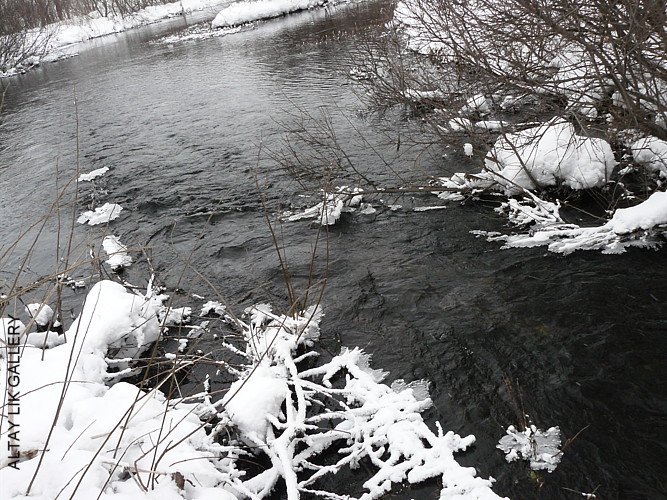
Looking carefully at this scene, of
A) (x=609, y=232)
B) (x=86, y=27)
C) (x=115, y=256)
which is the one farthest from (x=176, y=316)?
(x=86, y=27)

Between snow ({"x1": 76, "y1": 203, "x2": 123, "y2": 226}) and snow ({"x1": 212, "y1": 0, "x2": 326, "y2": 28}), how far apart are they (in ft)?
80.9

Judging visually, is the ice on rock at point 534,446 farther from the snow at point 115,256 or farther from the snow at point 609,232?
the snow at point 115,256

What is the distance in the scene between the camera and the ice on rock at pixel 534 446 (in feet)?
10.5

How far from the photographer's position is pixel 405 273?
5445 millimetres

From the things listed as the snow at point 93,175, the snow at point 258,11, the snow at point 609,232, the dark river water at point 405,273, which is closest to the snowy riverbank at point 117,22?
the snow at point 258,11

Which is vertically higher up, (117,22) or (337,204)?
(117,22)

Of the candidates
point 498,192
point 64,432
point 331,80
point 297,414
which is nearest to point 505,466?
point 297,414

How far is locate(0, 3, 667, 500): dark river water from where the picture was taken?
137 inches

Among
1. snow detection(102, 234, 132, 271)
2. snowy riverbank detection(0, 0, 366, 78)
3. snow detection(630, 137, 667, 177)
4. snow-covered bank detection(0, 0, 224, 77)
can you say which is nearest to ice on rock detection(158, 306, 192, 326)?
snow detection(102, 234, 132, 271)

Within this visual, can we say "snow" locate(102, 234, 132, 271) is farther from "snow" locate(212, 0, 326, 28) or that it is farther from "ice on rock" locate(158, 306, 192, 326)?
"snow" locate(212, 0, 326, 28)

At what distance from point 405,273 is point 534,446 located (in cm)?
246

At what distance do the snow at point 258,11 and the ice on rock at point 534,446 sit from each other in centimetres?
3010

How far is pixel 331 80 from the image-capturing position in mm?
13281

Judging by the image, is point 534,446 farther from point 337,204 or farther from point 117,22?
point 117,22
